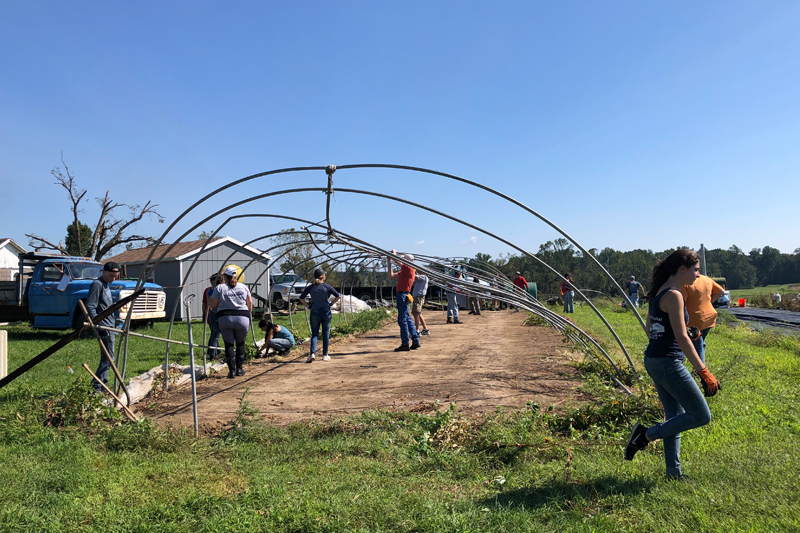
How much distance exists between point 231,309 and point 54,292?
9349 millimetres

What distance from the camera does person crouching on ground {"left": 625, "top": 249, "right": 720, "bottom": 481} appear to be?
127 inches

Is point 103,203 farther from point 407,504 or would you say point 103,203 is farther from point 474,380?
point 407,504

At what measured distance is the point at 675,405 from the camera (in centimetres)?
351

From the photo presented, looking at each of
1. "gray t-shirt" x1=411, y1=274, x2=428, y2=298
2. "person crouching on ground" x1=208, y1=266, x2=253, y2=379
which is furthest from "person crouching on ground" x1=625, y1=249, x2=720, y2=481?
"gray t-shirt" x1=411, y1=274, x2=428, y2=298

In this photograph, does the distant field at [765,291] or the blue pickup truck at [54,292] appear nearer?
the blue pickup truck at [54,292]

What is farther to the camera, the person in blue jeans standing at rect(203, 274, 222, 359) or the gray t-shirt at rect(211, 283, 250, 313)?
the person in blue jeans standing at rect(203, 274, 222, 359)

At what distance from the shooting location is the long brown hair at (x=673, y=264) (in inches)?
138

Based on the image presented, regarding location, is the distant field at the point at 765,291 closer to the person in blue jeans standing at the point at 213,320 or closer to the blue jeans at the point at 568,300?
the blue jeans at the point at 568,300

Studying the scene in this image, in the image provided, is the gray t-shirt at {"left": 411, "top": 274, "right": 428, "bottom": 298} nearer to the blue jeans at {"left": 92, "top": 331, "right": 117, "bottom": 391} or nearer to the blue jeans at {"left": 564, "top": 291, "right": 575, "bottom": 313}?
the blue jeans at {"left": 92, "top": 331, "right": 117, "bottom": 391}

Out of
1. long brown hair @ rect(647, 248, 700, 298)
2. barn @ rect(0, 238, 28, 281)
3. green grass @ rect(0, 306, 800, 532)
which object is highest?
barn @ rect(0, 238, 28, 281)

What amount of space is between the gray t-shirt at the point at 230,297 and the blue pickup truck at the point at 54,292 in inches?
276

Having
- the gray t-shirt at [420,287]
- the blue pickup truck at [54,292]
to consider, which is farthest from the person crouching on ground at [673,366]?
the blue pickup truck at [54,292]

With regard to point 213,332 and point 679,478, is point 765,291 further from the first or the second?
point 679,478

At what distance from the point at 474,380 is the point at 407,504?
3.88m
